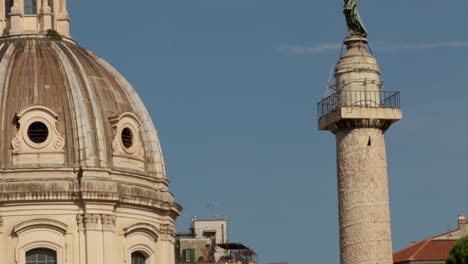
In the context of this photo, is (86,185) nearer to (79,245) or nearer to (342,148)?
(79,245)

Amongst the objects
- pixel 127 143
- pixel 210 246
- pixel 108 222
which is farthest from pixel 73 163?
pixel 210 246

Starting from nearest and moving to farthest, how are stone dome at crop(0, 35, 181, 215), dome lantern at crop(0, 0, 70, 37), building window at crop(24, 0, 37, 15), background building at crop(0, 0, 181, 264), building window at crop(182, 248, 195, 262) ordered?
1. background building at crop(0, 0, 181, 264)
2. stone dome at crop(0, 35, 181, 215)
3. dome lantern at crop(0, 0, 70, 37)
4. building window at crop(24, 0, 37, 15)
5. building window at crop(182, 248, 195, 262)

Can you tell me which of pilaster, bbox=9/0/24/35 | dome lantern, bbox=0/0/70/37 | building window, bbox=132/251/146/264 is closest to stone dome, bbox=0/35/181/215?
pilaster, bbox=9/0/24/35

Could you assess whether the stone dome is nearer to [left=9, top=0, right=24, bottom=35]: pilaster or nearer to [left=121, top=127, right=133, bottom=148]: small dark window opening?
[left=121, top=127, right=133, bottom=148]: small dark window opening

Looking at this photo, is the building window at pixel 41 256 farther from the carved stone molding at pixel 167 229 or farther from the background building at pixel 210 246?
the background building at pixel 210 246

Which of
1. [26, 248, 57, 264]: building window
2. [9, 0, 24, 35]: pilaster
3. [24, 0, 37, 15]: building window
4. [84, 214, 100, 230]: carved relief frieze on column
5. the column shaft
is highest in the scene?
[24, 0, 37, 15]: building window

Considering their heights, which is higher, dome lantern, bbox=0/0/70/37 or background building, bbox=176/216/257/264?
dome lantern, bbox=0/0/70/37

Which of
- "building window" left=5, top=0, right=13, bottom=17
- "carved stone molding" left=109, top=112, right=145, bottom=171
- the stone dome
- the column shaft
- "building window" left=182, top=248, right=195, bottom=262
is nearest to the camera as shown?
the column shaft

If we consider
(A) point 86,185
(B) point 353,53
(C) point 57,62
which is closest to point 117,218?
(A) point 86,185

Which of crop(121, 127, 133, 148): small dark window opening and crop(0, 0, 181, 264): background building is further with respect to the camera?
crop(121, 127, 133, 148): small dark window opening

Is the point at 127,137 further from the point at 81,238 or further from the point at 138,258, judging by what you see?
the point at 81,238

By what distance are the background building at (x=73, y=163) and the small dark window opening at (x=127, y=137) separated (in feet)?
0.15

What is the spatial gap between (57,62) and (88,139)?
4.22m

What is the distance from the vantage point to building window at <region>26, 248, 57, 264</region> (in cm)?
8750
